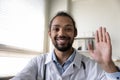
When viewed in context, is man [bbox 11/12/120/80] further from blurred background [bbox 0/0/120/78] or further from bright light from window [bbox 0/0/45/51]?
bright light from window [bbox 0/0/45/51]

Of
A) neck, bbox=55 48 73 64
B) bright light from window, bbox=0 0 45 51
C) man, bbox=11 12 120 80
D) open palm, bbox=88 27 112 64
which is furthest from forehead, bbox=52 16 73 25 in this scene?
bright light from window, bbox=0 0 45 51

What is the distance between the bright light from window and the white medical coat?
0.91 m

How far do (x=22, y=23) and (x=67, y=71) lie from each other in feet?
4.57

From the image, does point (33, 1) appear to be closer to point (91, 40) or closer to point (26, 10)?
point (26, 10)

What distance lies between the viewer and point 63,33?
1.53 metres

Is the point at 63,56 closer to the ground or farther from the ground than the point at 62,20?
closer to the ground

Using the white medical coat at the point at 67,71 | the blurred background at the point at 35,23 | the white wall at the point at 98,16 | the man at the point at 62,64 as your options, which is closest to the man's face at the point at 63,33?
the man at the point at 62,64

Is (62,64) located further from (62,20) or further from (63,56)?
(62,20)

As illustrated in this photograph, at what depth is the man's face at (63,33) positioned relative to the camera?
1.54 m

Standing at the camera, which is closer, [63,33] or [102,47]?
[102,47]

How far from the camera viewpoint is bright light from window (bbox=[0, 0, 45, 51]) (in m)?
2.34

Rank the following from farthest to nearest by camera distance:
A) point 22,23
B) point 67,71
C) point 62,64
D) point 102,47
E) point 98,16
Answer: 1. point 98,16
2. point 22,23
3. point 62,64
4. point 67,71
5. point 102,47

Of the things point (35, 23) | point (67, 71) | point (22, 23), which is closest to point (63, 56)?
point (67, 71)

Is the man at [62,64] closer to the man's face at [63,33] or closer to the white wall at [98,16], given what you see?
the man's face at [63,33]
